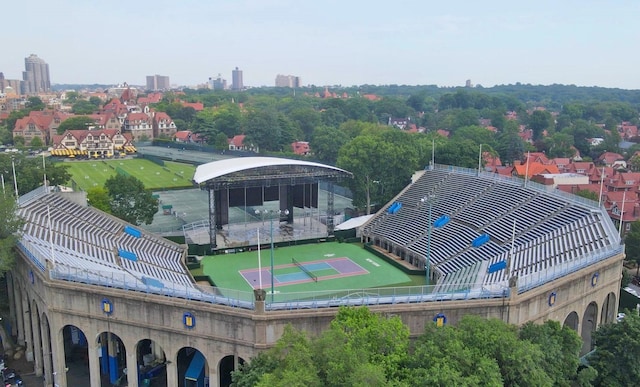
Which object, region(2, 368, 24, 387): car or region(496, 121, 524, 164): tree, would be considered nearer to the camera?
region(2, 368, 24, 387): car

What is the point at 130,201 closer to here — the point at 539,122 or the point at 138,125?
the point at 138,125

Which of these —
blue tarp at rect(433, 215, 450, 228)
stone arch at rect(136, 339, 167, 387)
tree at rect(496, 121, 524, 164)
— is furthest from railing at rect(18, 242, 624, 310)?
tree at rect(496, 121, 524, 164)

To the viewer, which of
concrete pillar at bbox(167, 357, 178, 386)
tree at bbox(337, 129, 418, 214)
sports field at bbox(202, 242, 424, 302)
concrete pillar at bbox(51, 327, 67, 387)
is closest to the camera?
concrete pillar at bbox(167, 357, 178, 386)

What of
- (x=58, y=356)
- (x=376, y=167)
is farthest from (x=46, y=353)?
(x=376, y=167)

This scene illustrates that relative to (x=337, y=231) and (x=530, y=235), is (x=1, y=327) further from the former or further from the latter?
(x=530, y=235)

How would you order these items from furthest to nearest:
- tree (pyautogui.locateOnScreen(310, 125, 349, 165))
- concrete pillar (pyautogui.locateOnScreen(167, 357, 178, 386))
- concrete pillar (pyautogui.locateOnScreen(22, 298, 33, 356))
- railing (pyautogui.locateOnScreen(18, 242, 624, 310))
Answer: tree (pyautogui.locateOnScreen(310, 125, 349, 165))
concrete pillar (pyautogui.locateOnScreen(22, 298, 33, 356))
concrete pillar (pyautogui.locateOnScreen(167, 357, 178, 386))
railing (pyautogui.locateOnScreen(18, 242, 624, 310))

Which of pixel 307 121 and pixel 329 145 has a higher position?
pixel 307 121

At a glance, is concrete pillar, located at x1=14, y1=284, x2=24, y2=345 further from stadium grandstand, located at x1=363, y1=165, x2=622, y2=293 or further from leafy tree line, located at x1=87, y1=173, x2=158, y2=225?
stadium grandstand, located at x1=363, y1=165, x2=622, y2=293
